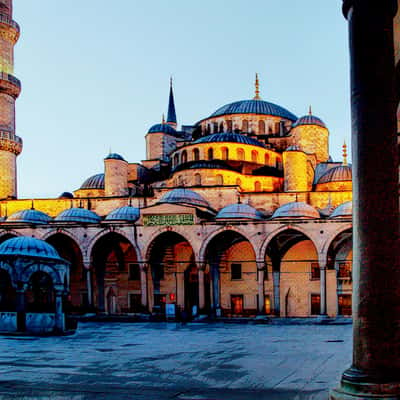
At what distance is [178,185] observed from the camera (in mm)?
29516

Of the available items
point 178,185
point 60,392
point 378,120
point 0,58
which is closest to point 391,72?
point 378,120

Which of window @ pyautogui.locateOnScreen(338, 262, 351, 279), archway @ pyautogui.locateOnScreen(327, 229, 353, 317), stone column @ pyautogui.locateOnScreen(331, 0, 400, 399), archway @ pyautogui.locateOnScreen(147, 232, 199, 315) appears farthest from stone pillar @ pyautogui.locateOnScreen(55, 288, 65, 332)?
window @ pyautogui.locateOnScreen(338, 262, 351, 279)

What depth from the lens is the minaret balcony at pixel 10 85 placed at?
29.0m

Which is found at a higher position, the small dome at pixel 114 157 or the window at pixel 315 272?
the small dome at pixel 114 157

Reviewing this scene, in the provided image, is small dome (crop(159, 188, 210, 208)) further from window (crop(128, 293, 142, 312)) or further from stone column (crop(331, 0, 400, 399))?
stone column (crop(331, 0, 400, 399))

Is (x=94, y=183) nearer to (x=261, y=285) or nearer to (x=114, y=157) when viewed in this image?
(x=114, y=157)

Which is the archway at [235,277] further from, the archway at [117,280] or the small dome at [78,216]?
the small dome at [78,216]

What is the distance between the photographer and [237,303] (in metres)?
26.7

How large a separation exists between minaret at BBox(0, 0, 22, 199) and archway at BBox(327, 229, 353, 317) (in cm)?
1603

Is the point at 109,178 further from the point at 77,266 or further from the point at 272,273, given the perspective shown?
the point at 272,273

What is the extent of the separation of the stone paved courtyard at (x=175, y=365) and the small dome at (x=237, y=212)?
7.89 m

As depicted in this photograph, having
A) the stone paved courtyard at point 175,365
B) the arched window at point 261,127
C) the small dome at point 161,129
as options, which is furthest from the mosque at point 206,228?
the stone paved courtyard at point 175,365

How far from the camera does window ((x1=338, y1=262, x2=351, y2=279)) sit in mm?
25391

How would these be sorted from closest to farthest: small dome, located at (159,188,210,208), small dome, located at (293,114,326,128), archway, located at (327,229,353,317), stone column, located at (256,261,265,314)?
stone column, located at (256,261,265,314), archway, located at (327,229,353,317), small dome, located at (159,188,210,208), small dome, located at (293,114,326,128)
